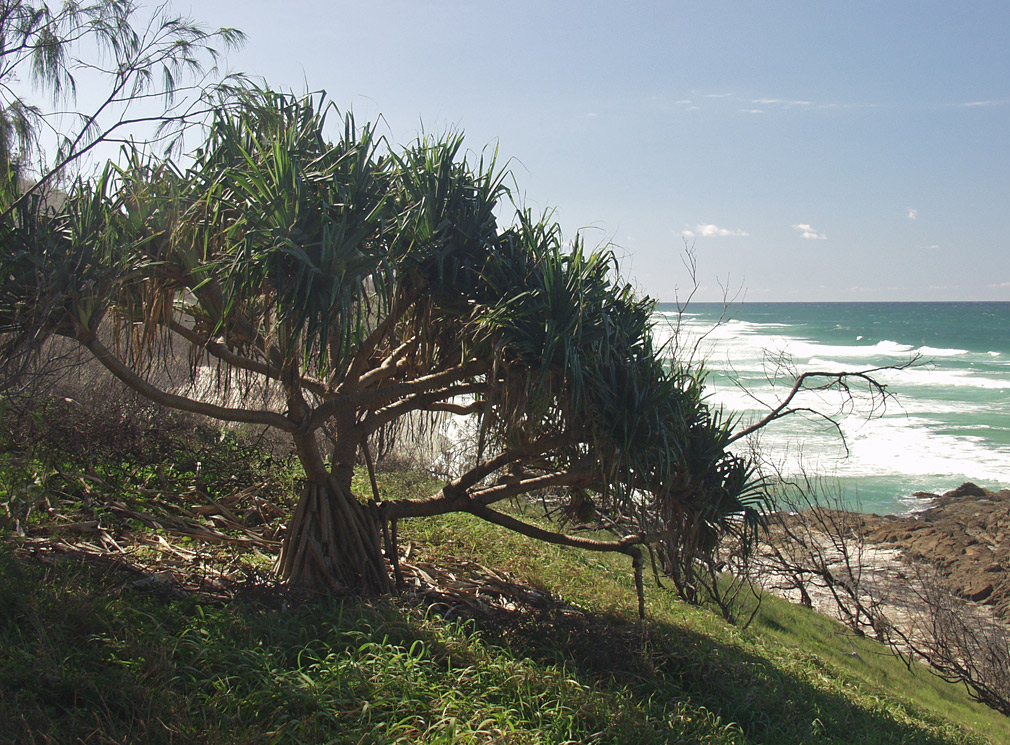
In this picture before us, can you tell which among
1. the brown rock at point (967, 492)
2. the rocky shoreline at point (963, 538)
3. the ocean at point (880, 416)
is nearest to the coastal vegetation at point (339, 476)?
the ocean at point (880, 416)

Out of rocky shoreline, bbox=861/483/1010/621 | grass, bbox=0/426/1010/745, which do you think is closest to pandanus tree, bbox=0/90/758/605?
grass, bbox=0/426/1010/745

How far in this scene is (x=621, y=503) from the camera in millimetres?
5719

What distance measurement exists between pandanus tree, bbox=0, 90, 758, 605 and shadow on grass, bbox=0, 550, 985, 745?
953 mm

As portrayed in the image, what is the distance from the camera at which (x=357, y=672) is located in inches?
161

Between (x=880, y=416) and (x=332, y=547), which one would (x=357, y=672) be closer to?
(x=332, y=547)

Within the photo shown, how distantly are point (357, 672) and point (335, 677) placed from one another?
12cm

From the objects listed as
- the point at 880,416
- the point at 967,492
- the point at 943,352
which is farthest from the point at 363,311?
the point at 943,352

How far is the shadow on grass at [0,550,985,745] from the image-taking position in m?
3.43

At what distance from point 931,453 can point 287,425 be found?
25.8m

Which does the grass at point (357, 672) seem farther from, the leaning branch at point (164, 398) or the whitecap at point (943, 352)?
the whitecap at point (943, 352)

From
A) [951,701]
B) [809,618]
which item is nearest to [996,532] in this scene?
[809,618]

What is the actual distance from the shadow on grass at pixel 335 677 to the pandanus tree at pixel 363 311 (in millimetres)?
953

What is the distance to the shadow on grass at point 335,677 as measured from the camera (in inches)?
135

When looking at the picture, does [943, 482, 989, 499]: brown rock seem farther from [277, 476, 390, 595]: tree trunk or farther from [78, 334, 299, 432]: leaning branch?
[78, 334, 299, 432]: leaning branch
